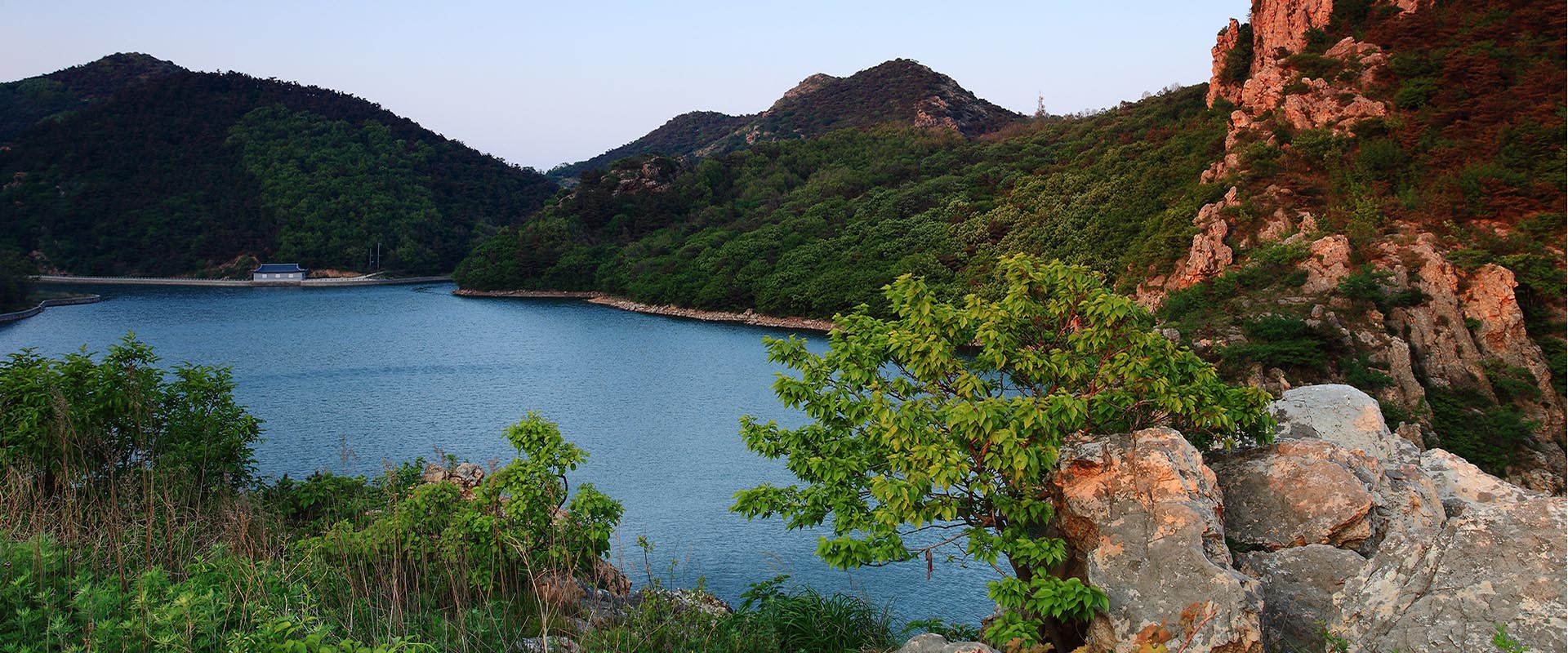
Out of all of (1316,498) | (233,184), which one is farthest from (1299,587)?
(233,184)

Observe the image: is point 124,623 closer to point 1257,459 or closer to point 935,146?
point 1257,459

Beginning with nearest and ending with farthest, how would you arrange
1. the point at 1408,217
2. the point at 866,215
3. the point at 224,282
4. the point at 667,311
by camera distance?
the point at 1408,217 < the point at 667,311 < the point at 866,215 < the point at 224,282

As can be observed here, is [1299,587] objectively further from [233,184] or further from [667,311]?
[233,184]

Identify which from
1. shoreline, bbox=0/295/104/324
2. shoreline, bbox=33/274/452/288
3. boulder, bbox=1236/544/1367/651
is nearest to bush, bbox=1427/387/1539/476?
boulder, bbox=1236/544/1367/651

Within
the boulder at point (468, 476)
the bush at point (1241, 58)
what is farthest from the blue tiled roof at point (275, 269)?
the boulder at point (468, 476)

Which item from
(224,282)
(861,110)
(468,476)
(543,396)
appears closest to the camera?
(468,476)

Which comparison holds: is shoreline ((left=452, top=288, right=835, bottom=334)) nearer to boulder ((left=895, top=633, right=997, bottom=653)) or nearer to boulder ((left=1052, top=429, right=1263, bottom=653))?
boulder ((left=1052, top=429, right=1263, bottom=653))

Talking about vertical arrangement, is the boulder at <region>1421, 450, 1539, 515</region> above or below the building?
below

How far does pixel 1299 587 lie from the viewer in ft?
21.2

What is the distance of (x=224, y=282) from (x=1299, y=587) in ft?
286

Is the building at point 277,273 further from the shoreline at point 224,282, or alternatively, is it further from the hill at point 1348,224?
the hill at point 1348,224

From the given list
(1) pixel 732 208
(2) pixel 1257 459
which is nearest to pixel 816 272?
(1) pixel 732 208

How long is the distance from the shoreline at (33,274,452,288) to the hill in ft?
144

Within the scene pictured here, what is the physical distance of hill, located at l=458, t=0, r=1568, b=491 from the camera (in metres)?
19.9
